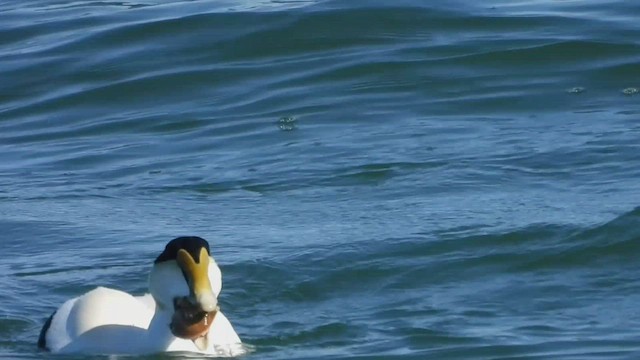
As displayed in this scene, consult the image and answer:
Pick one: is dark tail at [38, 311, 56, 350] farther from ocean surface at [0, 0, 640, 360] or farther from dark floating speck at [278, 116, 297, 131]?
dark floating speck at [278, 116, 297, 131]

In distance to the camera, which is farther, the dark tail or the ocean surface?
the ocean surface

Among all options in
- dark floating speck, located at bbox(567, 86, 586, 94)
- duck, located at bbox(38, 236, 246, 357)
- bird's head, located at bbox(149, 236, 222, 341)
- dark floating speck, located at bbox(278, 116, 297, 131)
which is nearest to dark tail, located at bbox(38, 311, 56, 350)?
duck, located at bbox(38, 236, 246, 357)

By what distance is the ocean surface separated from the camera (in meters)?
9.31

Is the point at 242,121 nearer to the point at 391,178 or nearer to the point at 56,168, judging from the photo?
the point at 56,168

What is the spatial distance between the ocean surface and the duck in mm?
127

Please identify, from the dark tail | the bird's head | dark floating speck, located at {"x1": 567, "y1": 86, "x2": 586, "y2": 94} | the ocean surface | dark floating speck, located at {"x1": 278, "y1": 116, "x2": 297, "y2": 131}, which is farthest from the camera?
dark floating speck, located at {"x1": 567, "y1": 86, "x2": 586, "y2": 94}

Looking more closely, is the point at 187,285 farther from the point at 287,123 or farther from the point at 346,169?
the point at 287,123

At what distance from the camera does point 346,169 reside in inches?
482

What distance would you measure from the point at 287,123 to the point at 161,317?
566cm

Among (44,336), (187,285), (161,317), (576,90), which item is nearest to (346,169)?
(576,90)

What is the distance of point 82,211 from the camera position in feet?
38.4

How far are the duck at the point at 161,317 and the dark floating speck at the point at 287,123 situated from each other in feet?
15.2

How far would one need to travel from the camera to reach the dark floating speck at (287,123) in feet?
45.4

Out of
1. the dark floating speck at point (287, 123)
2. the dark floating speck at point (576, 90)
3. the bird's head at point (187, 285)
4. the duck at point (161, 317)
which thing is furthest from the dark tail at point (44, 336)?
the dark floating speck at point (576, 90)
